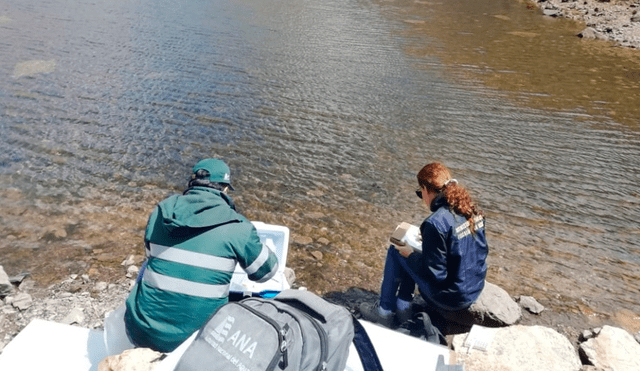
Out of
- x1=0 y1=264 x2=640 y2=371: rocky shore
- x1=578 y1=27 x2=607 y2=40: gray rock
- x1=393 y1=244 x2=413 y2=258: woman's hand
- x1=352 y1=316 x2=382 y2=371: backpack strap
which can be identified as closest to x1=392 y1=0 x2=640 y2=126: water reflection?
x1=578 y1=27 x2=607 y2=40: gray rock

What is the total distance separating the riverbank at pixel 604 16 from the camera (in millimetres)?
23484

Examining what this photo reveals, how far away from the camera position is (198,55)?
56.2ft

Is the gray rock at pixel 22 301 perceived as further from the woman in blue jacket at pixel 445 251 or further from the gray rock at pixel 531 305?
the gray rock at pixel 531 305

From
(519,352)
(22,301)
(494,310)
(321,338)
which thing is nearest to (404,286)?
(494,310)

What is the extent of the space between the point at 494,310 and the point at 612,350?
3.84 ft

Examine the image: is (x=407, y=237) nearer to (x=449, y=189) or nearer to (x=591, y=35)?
(x=449, y=189)

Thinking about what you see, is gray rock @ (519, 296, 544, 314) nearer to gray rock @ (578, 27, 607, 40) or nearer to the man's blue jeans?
the man's blue jeans

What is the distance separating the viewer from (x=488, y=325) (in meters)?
5.53

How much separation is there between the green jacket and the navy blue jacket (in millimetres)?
1802

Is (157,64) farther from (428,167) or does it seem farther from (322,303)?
(322,303)

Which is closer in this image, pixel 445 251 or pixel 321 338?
pixel 321 338

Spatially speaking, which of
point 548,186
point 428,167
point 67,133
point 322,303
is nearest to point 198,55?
point 67,133

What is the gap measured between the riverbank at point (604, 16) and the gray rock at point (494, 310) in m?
21.7

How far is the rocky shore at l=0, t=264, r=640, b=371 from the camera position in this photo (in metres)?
4.79
